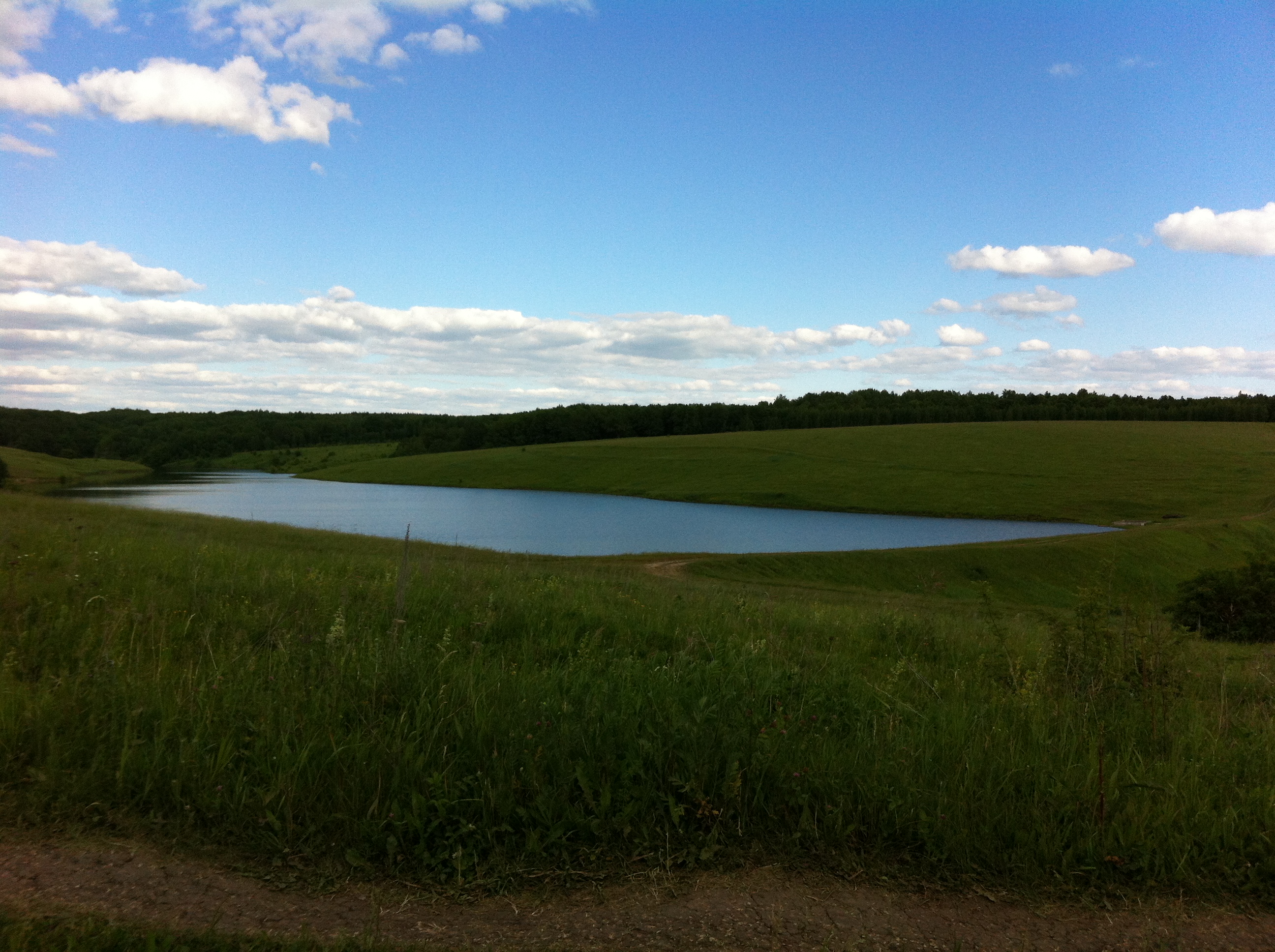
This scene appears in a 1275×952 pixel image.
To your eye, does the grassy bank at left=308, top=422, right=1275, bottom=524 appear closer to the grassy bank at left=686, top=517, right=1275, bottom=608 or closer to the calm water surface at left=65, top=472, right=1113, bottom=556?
the calm water surface at left=65, top=472, right=1113, bottom=556

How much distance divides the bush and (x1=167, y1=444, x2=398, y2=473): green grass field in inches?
5220

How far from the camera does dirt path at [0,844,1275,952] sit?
110 inches

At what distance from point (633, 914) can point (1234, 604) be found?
31.6m

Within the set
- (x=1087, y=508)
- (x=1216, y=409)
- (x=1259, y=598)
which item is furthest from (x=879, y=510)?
(x=1216, y=409)

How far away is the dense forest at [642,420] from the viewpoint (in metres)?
146

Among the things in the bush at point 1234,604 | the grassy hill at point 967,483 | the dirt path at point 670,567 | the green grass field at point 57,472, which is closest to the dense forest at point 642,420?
the green grass field at point 57,472

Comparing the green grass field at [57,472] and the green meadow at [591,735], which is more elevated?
the green meadow at [591,735]

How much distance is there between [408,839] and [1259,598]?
32.7m

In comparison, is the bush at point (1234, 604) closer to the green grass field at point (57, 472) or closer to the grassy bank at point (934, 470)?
the grassy bank at point (934, 470)

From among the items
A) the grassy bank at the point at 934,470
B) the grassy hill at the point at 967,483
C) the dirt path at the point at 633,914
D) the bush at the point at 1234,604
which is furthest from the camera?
the grassy bank at the point at 934,470

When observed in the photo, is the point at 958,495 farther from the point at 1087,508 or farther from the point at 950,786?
the point at 950,786

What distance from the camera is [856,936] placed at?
288 centimetres

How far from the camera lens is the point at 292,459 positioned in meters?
160

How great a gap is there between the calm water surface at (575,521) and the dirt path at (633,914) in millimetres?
42783
